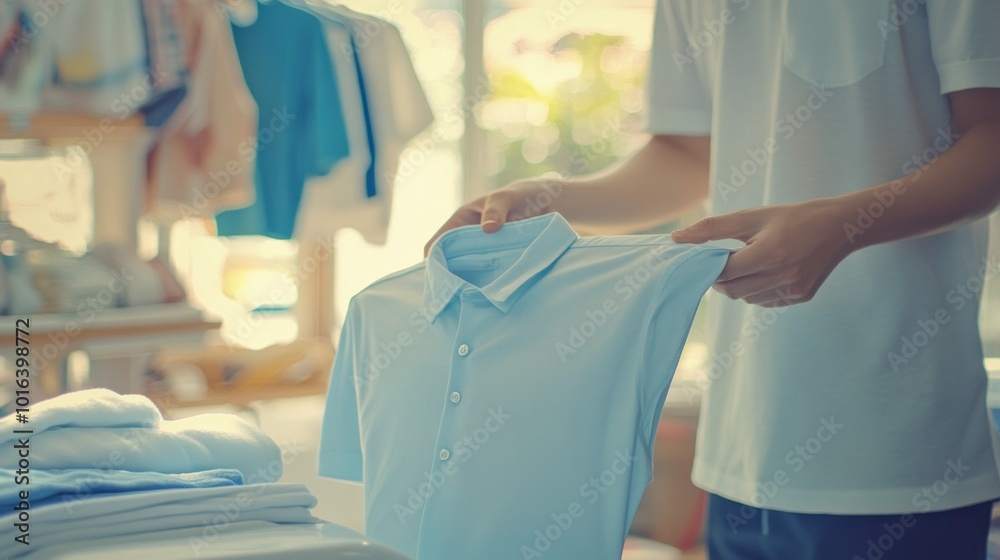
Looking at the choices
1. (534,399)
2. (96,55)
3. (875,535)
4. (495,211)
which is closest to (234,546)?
(534,399)

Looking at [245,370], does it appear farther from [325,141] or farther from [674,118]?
[674,118]

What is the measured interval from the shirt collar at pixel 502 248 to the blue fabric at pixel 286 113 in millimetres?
1349

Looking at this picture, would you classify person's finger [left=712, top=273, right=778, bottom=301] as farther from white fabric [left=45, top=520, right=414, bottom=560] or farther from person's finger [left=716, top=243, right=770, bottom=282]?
white fabric [left=45, top=520, right=414, bottom=560]

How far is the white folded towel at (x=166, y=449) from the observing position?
2.33 ft

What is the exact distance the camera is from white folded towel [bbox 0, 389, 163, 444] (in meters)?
0.72

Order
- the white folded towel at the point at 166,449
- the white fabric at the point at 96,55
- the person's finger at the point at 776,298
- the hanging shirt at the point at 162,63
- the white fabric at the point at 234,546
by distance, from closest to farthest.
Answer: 1. the white fabric at the point at 234,546
2. the white folded towel at the point at 166,449
3. the person's finger at the point at 776,298
4. the white fabric at the point at 96,55
5. the hanging shirt at the point at 162,63

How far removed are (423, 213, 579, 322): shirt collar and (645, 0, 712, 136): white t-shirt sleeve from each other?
0.97 ft

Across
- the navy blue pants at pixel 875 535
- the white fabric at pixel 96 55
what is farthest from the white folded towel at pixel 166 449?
the white fabric at pixel 96 55

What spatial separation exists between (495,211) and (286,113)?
1.39 m

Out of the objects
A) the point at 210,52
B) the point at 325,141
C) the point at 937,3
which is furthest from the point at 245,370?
the point at 937,3

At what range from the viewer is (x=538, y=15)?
9.84ft

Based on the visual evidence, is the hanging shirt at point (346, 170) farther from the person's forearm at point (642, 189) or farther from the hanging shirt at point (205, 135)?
the person's forearm at point (642, 189)

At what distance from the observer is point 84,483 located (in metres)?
0.66

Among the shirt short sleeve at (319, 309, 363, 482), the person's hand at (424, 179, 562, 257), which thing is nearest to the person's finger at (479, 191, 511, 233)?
the person's hand at (424, 179, 562, 257)
